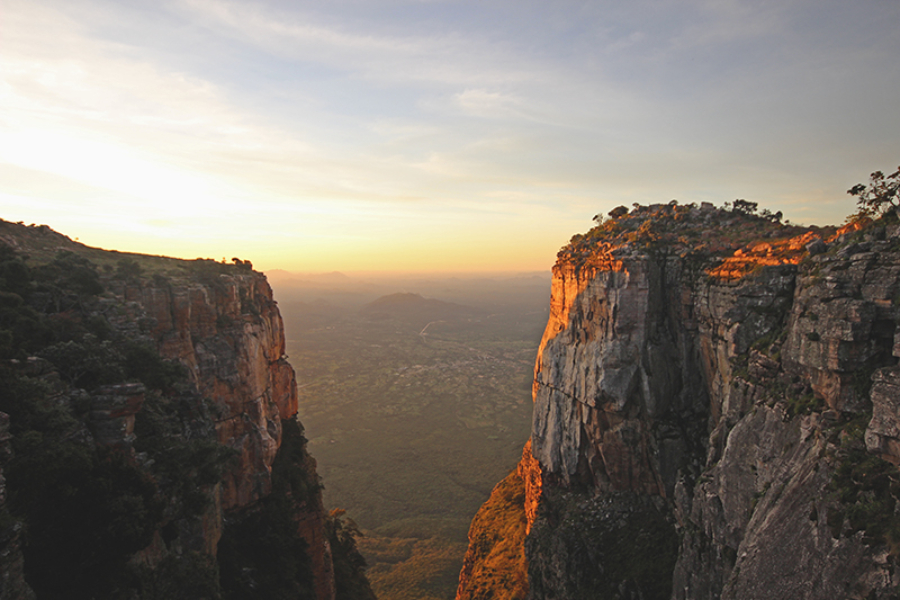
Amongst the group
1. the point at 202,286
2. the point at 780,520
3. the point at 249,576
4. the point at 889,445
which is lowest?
the point at 249,576

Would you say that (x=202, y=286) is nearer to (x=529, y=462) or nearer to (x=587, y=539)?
(x=587, y=539)

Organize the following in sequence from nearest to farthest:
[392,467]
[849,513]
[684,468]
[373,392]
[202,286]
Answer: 1. [849,513]
2. [202,286]
3. [684,468]
4. [392,467]
5. [373,392]

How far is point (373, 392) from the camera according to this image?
131250 millimetres

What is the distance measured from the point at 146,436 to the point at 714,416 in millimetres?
30580

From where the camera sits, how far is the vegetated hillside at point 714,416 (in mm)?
13398

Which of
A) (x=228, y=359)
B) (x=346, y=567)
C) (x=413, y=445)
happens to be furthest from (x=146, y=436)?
(x=413, y=445)

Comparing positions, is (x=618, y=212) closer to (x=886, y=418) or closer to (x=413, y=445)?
(x=886, y=418)

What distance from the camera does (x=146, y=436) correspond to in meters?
16.7

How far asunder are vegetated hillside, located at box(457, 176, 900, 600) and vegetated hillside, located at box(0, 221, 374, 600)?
19624 millimetres

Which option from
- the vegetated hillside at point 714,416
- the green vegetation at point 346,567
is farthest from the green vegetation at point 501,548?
the green vegetation at point 346,567

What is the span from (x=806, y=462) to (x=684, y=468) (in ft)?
43.8

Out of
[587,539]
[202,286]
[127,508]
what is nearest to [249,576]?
[127,508]

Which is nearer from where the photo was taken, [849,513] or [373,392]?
[849,513]

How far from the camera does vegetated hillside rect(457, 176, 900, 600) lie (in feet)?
44.0
